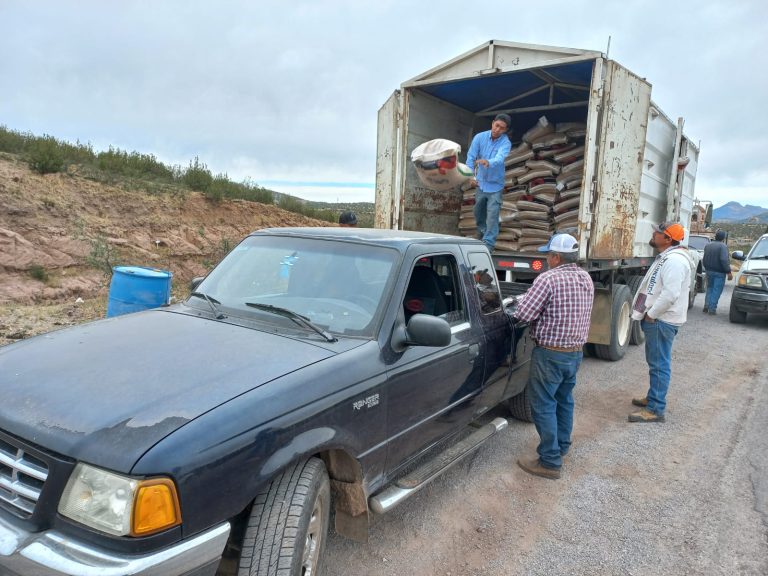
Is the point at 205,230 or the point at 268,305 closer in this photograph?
the point at 268,305

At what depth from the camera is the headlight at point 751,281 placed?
32.7 ft

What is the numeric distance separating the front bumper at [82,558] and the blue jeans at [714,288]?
41.7ft

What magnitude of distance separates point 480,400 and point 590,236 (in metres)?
3.06

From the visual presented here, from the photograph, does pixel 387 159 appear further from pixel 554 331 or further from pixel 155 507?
pixel 155 507

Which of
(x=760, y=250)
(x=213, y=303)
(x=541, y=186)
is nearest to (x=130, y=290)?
(x=213, y=303)

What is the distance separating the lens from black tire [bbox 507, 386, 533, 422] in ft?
15.7

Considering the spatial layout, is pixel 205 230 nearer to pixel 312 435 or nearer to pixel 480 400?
pixel 480 400

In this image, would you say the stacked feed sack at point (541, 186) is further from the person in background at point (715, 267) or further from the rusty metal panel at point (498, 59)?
the person in background at point (715, 267)

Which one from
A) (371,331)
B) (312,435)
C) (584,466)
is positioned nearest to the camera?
(312,435)

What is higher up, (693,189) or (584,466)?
(693,189)

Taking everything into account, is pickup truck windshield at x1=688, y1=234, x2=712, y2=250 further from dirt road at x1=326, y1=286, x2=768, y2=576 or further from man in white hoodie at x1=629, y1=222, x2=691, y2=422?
man in white hoodie at x1=629, y1=222, x2=691, y2=422

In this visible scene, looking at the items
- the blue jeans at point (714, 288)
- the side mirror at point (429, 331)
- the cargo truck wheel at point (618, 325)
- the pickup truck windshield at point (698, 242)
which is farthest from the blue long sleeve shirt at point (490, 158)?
the pickup truck windshield at point (698, 242)

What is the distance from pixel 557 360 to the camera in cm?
391

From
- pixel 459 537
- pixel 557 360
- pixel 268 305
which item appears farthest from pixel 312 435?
pixel 557 360
